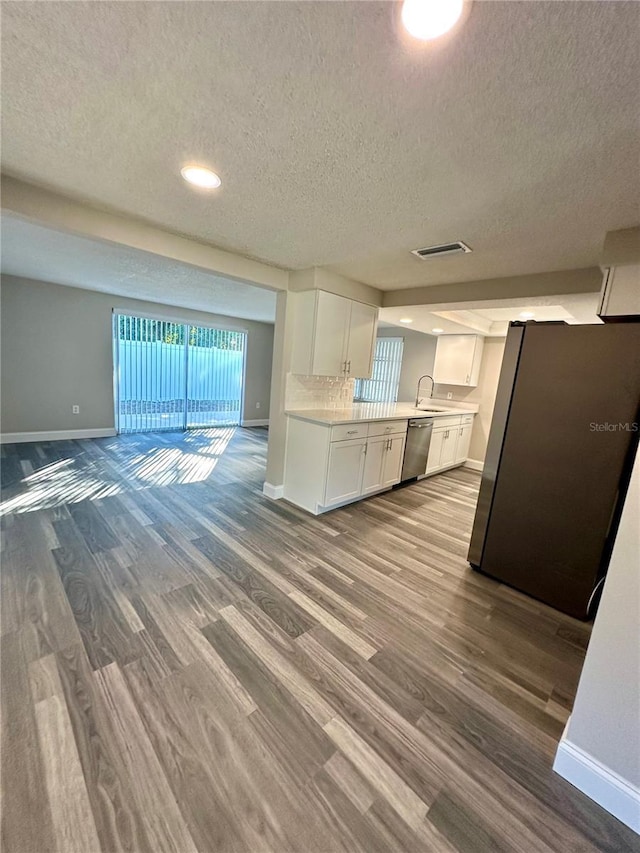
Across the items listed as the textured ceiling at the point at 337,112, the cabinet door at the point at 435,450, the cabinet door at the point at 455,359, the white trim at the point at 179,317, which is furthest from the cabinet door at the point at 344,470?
the white trim at the point at 179,317

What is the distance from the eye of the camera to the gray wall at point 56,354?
489 centimetres

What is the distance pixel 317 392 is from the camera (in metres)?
3.95

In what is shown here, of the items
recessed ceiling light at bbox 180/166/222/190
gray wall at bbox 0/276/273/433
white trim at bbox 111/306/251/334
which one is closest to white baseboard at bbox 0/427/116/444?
gray wall at bbox 0/276/273/433

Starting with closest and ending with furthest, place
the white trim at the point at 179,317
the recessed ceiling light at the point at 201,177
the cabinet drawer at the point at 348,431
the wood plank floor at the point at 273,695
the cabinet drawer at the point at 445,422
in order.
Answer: the wood plank floor at the point at 273,695 < the recessed ceiling light at the point at 201,177 < the cabinet drawer at the point at 348,431 < the cabinet drawer at the point at 445,422 < the white trim at the point at 179,317

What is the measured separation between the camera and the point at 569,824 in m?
1.12

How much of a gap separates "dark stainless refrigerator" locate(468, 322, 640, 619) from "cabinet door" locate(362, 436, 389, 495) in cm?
134

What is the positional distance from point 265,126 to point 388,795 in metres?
2.55

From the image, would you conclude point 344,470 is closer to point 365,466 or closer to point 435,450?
point 365,466

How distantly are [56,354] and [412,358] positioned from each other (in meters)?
6.08

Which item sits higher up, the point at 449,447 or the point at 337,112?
the point at 337,112

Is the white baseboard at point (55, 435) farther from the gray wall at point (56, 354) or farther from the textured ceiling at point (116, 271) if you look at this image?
the textured ceiling at point (116, 271)

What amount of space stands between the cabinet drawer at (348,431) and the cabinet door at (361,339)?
721 millimetres

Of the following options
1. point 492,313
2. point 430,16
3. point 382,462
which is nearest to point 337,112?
point 430,16

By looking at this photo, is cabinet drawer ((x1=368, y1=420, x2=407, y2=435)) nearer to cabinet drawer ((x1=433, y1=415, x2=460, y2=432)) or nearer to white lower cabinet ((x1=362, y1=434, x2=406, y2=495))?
white lower cabinet ((x1=362, y1=434, x2=406, y2=495))
